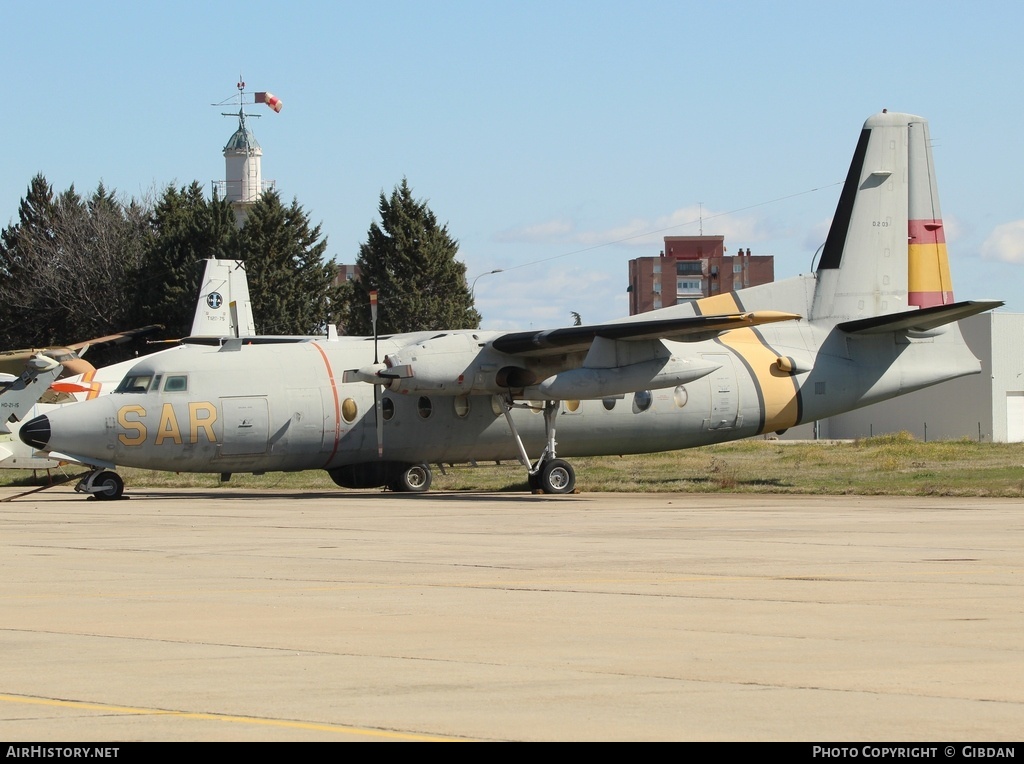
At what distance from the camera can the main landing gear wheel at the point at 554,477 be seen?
2666 cm

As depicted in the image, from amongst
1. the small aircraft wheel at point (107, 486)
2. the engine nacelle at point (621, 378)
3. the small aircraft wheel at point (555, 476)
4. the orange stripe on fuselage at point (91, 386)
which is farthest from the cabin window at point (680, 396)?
the orange stripe on fuselage at point (91, 386)

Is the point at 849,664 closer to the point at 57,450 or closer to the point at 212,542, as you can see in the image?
the point at 212,542

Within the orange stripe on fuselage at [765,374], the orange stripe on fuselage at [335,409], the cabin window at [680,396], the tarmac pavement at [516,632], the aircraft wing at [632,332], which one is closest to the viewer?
the tarmac pavement at [516,632]

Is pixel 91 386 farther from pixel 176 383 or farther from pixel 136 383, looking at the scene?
pixel 176 383

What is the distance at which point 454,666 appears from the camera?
24.9 ft

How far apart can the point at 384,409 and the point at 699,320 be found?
664cm

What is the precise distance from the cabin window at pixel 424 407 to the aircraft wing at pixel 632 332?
1966 mm

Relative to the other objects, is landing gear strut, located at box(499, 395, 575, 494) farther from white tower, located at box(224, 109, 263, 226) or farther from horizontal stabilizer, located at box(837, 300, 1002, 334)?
white tower, located at box(224, 109, 263, 226)

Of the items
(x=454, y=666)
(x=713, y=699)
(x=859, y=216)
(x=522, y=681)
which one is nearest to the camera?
(x=713, y=699)

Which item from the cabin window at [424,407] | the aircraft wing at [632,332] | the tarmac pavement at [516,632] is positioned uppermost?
the aircraft wing at [632,332]

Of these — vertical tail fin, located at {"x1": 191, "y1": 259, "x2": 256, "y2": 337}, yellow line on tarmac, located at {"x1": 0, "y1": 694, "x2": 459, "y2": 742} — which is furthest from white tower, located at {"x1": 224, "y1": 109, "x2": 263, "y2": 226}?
yellow line on tarmac, located at {"x1": 0, "y1": 694, "x2": 459, "y2": 742}

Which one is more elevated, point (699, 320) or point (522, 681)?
point (699, 320)

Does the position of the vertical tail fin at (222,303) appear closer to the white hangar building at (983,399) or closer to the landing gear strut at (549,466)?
the landing gear strut at (549,466)

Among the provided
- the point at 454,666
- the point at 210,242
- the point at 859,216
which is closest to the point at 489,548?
the point at 454,666
